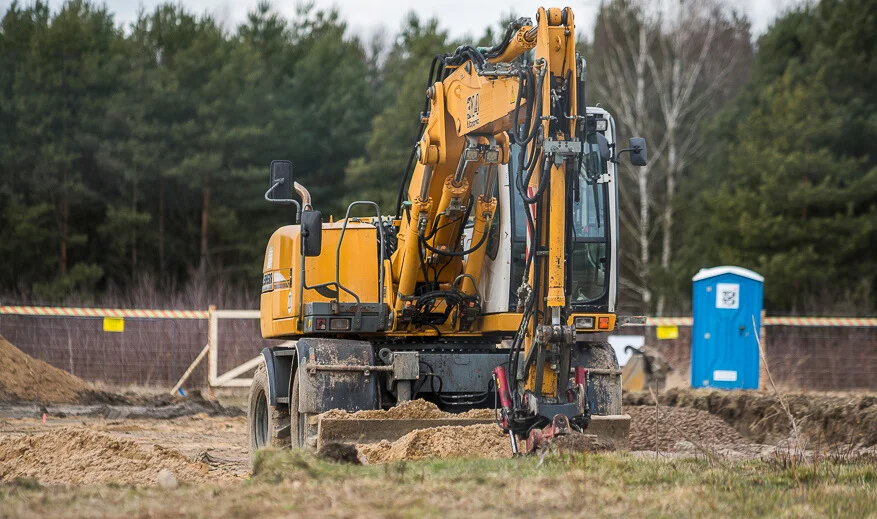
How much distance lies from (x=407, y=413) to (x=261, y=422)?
8.88ft

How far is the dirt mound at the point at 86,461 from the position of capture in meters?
9.00

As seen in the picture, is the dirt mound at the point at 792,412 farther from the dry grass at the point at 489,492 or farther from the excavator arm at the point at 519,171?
the dry grass at the point at 489,492

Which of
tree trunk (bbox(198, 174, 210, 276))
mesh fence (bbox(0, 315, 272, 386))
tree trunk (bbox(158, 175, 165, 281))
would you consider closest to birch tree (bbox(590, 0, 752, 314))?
tree trunk (bbox(198, 174, 210, 276))

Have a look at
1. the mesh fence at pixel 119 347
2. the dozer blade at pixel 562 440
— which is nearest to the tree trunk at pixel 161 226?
the mesh fence at pixel 119 347

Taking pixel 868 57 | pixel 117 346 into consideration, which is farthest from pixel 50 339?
pixel 868 57

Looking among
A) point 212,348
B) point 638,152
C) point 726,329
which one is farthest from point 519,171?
point 212,348

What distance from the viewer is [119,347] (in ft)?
70.6

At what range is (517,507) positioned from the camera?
230 inches

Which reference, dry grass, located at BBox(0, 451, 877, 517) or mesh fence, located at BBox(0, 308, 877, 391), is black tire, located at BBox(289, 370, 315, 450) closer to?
dry grass, located at BBox(0, 451, 877, 517)

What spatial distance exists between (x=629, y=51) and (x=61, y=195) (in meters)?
19.6

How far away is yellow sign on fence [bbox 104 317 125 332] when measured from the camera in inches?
810

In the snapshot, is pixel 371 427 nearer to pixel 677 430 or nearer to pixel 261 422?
pixel 261 422

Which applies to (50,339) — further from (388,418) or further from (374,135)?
(374,135)

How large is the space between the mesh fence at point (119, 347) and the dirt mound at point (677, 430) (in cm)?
1009
